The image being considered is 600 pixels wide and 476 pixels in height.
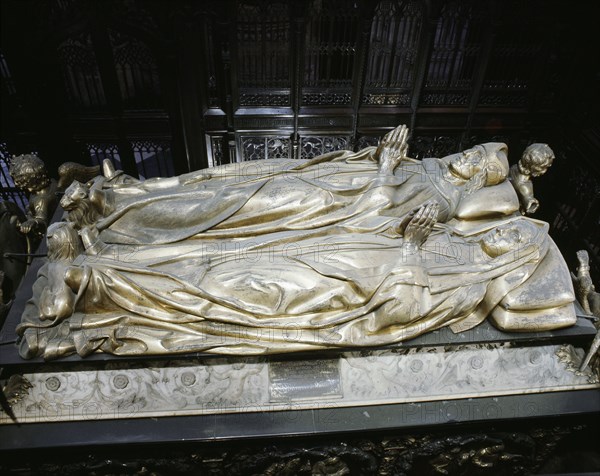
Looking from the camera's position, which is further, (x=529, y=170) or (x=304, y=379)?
(x=529, y=170)

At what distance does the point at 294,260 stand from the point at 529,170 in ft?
6.44

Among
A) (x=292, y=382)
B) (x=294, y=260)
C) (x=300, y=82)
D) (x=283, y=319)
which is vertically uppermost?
(x=300, y=82)

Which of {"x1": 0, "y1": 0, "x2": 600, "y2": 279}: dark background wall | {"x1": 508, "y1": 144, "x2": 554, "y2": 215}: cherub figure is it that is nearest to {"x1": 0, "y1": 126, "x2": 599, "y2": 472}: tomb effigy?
{"x1": 508, "y1": 144, "x2": 554, "y2": 215}: cherub figure

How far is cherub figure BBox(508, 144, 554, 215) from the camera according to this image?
4.03 meters

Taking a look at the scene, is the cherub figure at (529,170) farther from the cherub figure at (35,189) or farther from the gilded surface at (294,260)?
the cherub figure at (35,189)

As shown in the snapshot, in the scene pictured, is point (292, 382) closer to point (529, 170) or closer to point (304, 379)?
point (304, 379)

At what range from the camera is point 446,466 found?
11.6 feet

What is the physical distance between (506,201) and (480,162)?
1.11ft

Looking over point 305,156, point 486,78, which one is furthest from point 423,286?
point 486,78

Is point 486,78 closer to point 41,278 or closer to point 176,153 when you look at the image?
point 176,153

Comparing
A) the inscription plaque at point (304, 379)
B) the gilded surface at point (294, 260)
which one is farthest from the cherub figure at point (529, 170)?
the inscription plaque at point (304, 379)

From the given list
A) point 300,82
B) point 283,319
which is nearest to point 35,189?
point 283,319

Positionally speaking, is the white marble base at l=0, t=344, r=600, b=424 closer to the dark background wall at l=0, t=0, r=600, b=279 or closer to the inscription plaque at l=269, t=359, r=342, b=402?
the inscription plaque at l=269, t=359, r=342, b=402

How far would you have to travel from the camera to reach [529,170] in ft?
13.5
